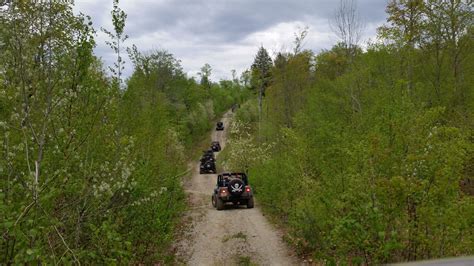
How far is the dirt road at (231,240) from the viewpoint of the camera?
452 inches

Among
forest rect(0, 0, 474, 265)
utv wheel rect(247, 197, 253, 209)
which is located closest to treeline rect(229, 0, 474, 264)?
forest rect(0, 0, 474, 265)

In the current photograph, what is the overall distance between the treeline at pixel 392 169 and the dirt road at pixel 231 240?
79cm

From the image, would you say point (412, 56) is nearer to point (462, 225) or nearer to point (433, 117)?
point (433, 117)

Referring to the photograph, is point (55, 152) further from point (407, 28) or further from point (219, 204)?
point (407, 28)

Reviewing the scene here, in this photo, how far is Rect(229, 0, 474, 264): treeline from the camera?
6.82 meters

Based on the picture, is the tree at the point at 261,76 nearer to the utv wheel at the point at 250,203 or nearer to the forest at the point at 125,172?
the utv wheel at the point at 250,203

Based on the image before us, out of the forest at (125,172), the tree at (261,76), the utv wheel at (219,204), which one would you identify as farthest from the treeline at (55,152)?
the tree at (261,76)

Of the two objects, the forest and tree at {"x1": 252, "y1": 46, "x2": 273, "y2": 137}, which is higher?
tree at {"x1": 252, "y1": 46, "x2": 273, "y2": 137}

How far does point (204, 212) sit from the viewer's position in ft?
64.3

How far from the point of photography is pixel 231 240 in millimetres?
13641

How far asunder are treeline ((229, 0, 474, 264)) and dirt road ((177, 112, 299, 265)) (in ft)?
2.61

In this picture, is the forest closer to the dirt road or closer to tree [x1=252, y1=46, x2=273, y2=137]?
the dirt road

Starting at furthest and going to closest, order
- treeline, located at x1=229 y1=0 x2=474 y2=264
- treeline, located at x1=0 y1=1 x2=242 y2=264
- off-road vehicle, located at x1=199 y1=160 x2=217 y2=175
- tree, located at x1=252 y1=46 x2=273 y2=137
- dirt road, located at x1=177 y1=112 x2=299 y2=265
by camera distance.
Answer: tree, located at x1=252 y1=46 x2=273 y2=137 < off-road vehicle, located at x1=199 y1=160 x2=217 y2=175 < dirt road, located at x1=177 y1=112 x2=299 y2=265 < treeline, located at x1=229 y1=0 x2=474 y2=264 < treeline, located at x1=0 y1=1 x2=242 y2=264

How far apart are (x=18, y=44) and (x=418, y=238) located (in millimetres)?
6448
